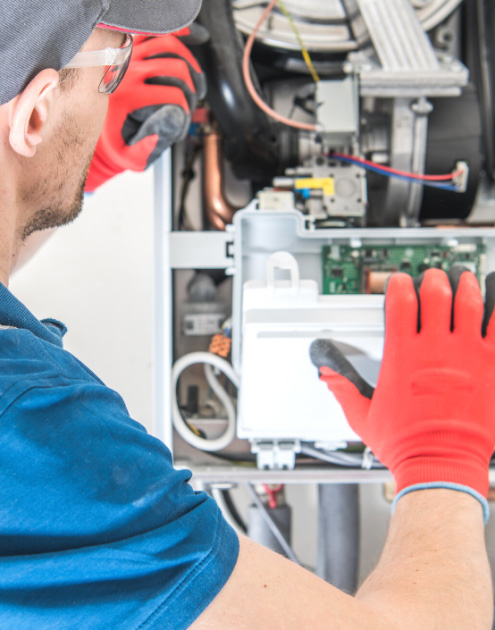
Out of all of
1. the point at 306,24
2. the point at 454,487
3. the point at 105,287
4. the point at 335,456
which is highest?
the point at 306,24

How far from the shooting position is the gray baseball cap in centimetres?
54

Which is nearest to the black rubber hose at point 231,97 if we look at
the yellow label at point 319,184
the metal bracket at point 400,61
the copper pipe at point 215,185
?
→ the copper pipe at point 215,185

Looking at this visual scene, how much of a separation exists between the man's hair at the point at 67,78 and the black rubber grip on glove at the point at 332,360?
515mm

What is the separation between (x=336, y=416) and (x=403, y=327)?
251 mm

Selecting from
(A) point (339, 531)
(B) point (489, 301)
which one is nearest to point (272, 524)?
(A) point (339, 531)

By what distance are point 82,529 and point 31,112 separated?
0.47 m

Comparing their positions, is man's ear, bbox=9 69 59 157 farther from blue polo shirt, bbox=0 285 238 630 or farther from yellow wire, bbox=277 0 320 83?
yellow wire, bbox=277 0 320 83

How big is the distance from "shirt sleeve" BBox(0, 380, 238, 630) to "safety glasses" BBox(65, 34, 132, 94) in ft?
1.38

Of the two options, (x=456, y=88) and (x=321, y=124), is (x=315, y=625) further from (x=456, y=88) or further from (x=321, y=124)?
(x=456, y=88)

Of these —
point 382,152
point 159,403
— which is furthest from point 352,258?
point 159,403

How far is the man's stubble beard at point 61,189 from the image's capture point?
686mm

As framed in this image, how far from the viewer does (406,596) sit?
2.00 ft

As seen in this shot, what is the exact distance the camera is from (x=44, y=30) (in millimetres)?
559

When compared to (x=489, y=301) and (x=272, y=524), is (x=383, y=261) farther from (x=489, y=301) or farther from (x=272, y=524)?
(x=272, y=524)
